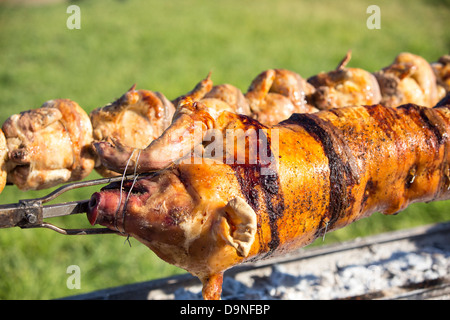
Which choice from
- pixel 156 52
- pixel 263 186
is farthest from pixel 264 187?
pixel 156 52

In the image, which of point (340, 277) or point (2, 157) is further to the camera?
point (340, 277)

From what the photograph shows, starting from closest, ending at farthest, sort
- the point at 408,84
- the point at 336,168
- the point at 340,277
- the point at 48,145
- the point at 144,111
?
the point at 336,168
the point at 48,145
the point at 144,111
the point at 408,84
the point at 340,277

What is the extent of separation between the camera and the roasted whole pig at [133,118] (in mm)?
3201

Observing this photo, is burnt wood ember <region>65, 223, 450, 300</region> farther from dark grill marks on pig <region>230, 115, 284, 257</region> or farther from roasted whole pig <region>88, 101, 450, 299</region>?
dark grill marks on pig <region>230, 115, 284, 257</region>

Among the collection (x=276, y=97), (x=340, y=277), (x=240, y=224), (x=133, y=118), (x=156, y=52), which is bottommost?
(x=340, y=277)

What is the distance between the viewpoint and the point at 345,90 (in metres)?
3.74

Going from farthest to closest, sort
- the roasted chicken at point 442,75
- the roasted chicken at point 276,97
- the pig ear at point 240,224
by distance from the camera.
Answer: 1. the roasted chicken at point 442,75
2. the roasted chicken at point 276,97
3. the pig ear at point 240,224

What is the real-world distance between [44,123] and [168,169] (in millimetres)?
941

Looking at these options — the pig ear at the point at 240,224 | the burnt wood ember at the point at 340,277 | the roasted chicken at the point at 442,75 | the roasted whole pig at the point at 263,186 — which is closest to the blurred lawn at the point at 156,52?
the burnt wood ember at the point at 340,277

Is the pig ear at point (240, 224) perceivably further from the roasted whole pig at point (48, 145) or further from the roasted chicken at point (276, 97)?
the roasted chicken at point (276, 97)

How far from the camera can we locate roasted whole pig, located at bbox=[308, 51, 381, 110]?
3.71m

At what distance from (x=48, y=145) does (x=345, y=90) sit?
86.0 inches

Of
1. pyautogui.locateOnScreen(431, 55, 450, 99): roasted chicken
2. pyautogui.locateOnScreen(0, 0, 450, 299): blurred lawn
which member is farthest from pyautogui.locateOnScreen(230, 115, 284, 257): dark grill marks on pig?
pyautogui.locateOnScreen(0, 0, 450, 299): blurred lawn

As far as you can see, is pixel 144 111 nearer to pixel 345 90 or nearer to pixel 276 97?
pixel 276 97
